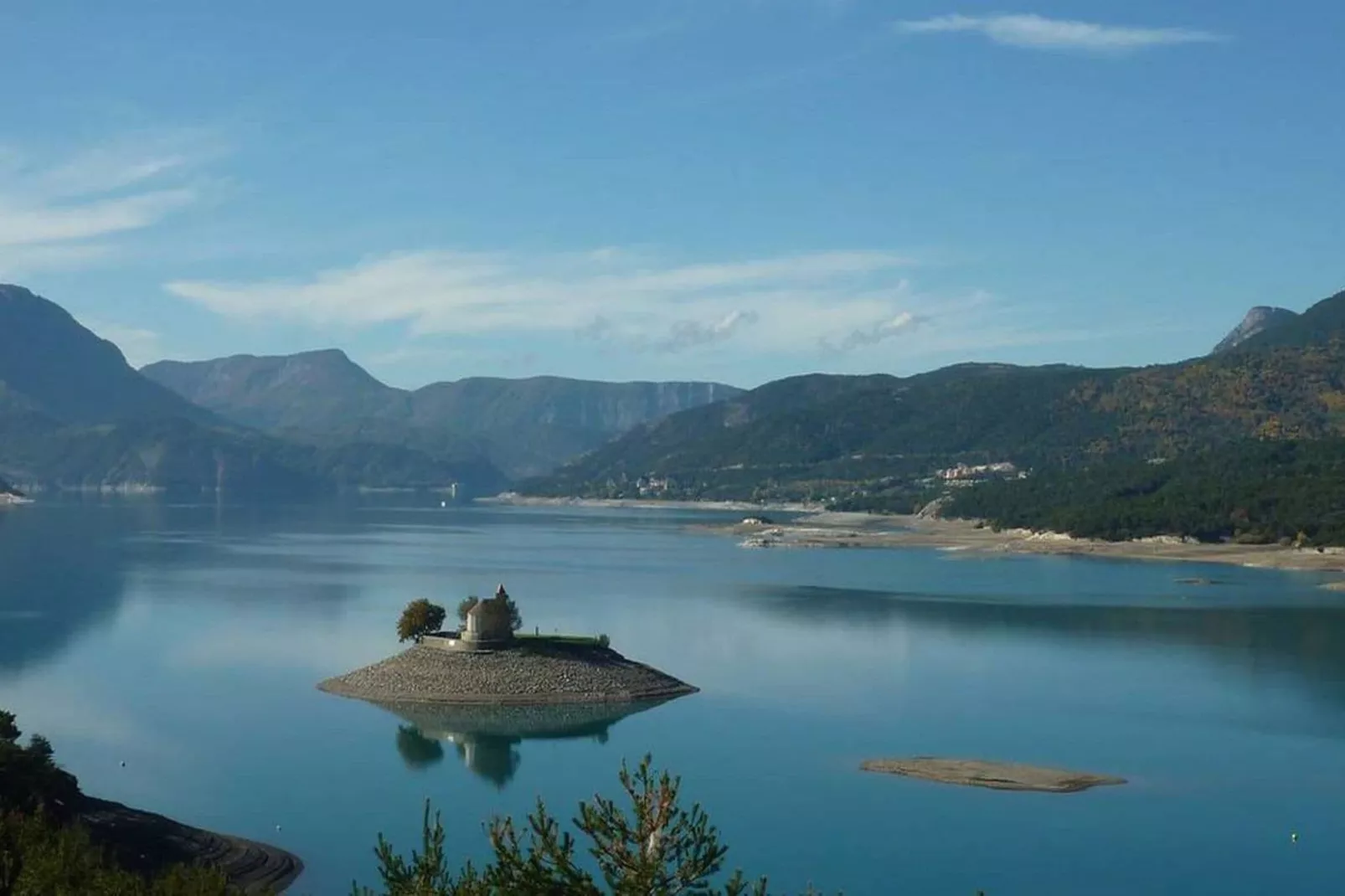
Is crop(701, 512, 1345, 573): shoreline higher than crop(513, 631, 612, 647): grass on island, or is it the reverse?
crop(701, 512, 1345, 573): shoreline

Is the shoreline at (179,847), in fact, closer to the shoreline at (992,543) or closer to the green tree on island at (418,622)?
the green tree on island at (418,622)

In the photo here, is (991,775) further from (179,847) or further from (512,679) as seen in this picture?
(179,847)

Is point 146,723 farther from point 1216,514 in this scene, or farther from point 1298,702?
point 1216,514

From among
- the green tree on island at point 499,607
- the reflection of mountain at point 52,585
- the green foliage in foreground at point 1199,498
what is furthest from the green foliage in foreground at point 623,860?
the green foliage in foreground at point 1199,498

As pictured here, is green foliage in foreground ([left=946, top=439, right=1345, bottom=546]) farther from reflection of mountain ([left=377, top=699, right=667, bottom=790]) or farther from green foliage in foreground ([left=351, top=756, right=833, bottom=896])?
green foliage in foreground ([left=351, top=756, right=833, bottom=896])

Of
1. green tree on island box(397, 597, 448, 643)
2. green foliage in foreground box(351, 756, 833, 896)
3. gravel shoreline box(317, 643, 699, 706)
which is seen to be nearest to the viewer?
green foliage in foreground box(351, 756, 833, 896)

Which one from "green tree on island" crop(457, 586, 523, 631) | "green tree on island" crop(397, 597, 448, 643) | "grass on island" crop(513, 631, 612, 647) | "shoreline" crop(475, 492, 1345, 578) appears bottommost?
"grass on island" crop(513, 631, 612, 647)

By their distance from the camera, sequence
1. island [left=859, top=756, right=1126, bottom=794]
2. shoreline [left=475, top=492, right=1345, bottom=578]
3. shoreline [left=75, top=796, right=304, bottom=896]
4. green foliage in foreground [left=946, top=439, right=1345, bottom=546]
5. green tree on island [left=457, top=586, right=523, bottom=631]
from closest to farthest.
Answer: shoreline [left=75, top=796, right=304, bottom=896] < island [left=859, top=756, right=1126, bottom=794] < green tree on island [left=457, top=586, right=523, bottom=631] < shoreline [left=475, top=492, right=1345, bottom=578] < green foliage in foreground [left=946, top=439, right=1345, bottom=546]

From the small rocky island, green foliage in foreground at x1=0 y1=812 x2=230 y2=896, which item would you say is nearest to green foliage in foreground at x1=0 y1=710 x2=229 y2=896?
green foliage in foreground at x1=0 y1=812 x2=230 y2=896
